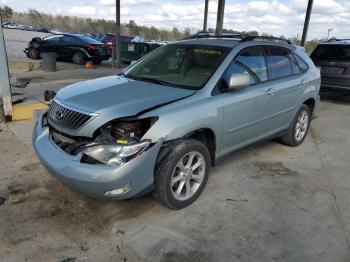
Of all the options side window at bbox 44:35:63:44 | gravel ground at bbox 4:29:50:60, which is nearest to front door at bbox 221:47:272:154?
side window at bbox 44:35:63:44

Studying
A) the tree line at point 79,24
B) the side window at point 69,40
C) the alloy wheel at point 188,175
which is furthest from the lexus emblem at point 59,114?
the tree line at point 79,24

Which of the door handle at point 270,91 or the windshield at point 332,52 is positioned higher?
the windshield at point 332,52

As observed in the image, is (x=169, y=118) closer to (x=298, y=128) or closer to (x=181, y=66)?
(x=181, y=66)

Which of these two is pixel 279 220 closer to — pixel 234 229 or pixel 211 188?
pixel 234 229

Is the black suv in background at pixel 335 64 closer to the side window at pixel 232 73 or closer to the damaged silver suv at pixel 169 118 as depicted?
the damaged silver suv at pixel 169 118

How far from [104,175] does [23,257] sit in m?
0.93

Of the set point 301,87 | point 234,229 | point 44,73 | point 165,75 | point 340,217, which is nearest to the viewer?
point 234,229

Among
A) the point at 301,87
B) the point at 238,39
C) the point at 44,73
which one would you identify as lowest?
the point at 44,73

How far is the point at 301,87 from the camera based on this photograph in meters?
5.49

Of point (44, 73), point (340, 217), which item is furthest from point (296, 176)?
point (44, 73)

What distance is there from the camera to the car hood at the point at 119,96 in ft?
11.0

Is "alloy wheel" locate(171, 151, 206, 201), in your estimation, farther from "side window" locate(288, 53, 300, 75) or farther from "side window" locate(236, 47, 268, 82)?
"side window" locate(288, 53, 300, 75)

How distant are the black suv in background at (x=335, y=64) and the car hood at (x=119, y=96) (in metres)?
7.01

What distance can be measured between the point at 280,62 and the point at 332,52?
18.0 ft
